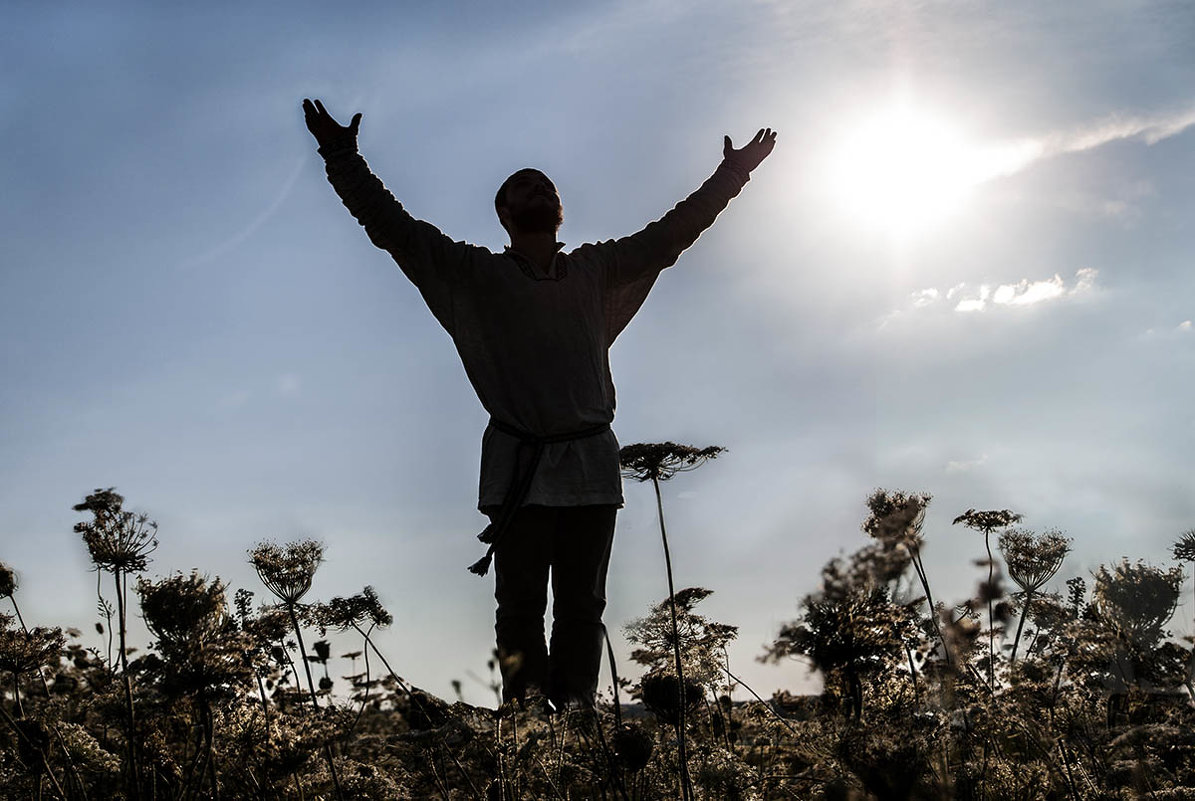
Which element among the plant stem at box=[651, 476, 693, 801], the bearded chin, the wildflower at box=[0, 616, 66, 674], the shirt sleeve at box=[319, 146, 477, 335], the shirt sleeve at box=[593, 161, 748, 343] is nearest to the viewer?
the plant stem at box=[651, 476, 693, 801]

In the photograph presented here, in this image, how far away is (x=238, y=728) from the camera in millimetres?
3156

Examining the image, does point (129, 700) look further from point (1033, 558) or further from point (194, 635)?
point (1033, 558)

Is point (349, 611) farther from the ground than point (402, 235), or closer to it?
closer to it

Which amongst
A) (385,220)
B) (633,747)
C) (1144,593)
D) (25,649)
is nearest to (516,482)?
(385,220)

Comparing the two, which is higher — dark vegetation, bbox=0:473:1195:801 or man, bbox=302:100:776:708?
man, bbox=302:100:776:708

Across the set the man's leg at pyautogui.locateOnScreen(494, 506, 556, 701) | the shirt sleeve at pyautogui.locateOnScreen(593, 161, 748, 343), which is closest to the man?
the man's leg at pyautogui.locateOnScreen(494, 506, 556, 701)

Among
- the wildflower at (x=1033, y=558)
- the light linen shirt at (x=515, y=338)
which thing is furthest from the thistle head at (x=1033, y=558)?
the light linen shirt at (x=515, y=338)

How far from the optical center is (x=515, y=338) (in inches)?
198

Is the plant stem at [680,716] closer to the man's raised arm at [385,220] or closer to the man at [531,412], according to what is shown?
the man at [531,412]

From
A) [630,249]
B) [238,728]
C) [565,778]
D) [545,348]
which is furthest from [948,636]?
[630,249]

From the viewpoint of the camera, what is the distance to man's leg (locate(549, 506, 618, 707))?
4.84 metres

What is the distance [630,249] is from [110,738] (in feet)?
12.8

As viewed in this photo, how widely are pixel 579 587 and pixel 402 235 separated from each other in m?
2.12

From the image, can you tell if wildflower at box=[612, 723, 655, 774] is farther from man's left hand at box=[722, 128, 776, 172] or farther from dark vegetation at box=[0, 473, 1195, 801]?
man's left hand at box=[722, 128, 776, 172]
